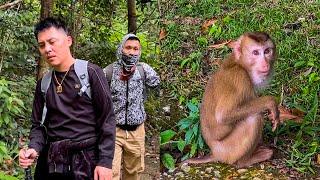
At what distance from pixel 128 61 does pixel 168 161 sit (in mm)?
964

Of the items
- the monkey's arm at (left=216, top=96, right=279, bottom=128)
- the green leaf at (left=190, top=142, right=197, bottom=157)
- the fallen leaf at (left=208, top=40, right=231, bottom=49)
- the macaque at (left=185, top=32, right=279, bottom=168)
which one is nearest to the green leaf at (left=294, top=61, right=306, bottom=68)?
the fallen leaf at (left=208, top=40, right=231, bottom=49)

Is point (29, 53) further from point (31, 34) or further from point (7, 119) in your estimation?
point (7, 119)

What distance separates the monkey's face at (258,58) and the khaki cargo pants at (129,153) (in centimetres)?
101

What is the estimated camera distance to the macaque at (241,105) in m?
4.07

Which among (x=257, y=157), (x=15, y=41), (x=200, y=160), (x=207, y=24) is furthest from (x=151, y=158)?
(x=207, y=24)

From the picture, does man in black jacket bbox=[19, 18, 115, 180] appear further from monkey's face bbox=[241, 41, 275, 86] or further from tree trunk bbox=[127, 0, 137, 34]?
tree trunk bbox=[127, 0, 137, 34]

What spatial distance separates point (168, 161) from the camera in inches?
164

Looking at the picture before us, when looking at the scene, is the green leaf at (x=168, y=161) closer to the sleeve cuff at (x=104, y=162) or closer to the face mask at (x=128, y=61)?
the face mask at (x=128, y=61)

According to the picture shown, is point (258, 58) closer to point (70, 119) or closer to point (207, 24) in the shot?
point (70, 119)

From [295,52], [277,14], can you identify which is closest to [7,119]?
[295,52]

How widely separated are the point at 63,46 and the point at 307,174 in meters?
2.27

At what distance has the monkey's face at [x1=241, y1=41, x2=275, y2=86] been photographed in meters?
4.08

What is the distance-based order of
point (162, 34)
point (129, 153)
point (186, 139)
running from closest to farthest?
point (129, 153) → point (186, 139) → point (162, 34)

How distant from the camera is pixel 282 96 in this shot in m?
4.73
